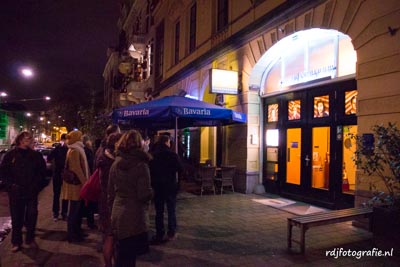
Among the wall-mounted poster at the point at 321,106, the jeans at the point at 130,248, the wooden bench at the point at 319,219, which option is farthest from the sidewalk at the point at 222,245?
the wall-mounted poster at the point at 321,106

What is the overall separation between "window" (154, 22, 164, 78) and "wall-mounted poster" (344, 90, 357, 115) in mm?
15730

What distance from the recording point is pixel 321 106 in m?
8.71

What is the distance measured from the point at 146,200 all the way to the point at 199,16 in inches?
526

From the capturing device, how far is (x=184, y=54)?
690 inches

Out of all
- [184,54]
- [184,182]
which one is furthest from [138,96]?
[184,182]

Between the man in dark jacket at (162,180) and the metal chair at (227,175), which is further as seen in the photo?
the metal chair at (227,175)

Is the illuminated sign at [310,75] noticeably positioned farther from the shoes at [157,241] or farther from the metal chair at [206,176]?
the shoes at [157,241]

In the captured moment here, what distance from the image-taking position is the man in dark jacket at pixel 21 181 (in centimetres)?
543

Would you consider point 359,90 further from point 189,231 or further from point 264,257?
point 189,231

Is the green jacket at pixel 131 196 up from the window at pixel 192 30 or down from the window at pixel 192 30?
down

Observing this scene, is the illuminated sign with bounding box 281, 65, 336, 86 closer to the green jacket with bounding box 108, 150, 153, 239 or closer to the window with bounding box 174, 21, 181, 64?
the green jacket with bounding box 108, 150, 153, 239

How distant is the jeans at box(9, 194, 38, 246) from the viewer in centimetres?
538

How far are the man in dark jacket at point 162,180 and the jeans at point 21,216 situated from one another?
207cm

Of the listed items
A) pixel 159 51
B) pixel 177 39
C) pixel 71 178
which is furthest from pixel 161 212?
pixel 159 51
